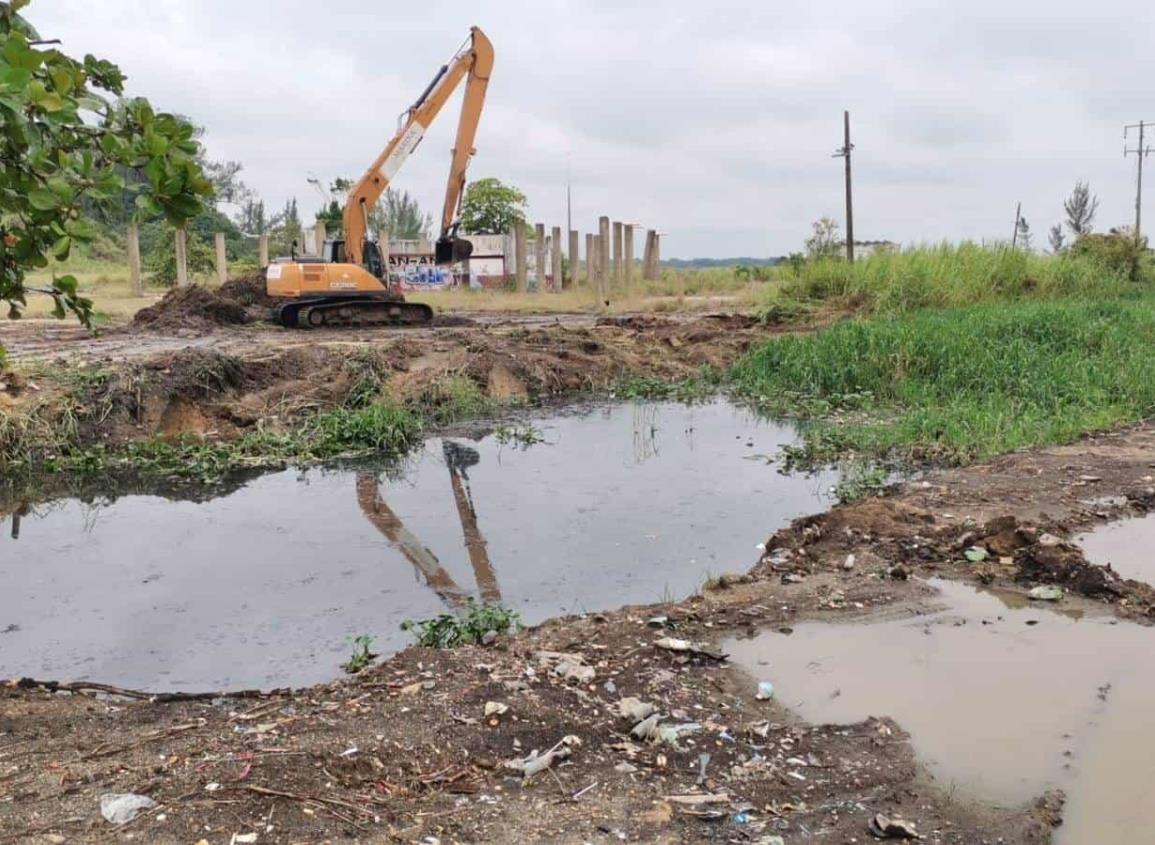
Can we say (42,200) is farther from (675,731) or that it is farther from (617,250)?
(617,250)

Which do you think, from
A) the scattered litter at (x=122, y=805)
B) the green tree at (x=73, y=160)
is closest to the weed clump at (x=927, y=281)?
the scattered litter at (x=122, y=805)

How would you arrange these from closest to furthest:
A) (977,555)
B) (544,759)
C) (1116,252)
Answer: (544,759) → (977,555) → (1116,252)

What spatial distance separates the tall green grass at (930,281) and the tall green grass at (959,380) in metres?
2.81

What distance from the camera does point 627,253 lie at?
31.1m

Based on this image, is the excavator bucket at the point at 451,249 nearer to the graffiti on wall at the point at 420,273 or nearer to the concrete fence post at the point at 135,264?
the concrete fence post at the point at 135,264

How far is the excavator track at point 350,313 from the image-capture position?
1794cm

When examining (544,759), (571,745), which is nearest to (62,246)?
(544,759)

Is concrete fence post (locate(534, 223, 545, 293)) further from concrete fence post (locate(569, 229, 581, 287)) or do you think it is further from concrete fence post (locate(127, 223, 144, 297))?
concrete fence post (locate(127, 223, 144, 297))

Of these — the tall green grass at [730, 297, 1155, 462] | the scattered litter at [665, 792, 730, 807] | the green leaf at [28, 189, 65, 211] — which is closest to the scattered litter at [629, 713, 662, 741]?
the scattered litter at [665, 792, 730, 807]

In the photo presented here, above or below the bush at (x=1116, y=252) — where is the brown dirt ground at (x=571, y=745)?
below

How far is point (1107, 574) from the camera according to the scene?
5418 millimetres

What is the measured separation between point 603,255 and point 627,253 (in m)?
2.99

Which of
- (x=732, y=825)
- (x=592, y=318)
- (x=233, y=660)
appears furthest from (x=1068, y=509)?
(x=592, y=318)

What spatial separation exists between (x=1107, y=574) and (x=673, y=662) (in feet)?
8.78
